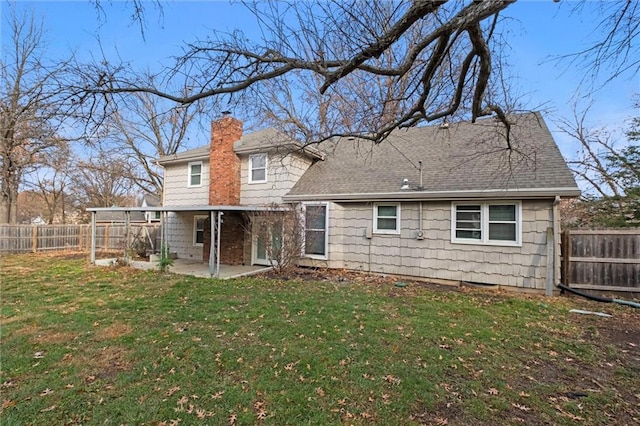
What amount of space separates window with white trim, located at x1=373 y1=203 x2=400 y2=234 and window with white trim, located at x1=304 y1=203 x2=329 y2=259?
170 centimetres

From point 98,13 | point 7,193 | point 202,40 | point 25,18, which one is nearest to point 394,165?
point 202,40

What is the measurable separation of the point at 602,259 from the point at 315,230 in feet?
25.0

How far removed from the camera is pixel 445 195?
8609 millimetres

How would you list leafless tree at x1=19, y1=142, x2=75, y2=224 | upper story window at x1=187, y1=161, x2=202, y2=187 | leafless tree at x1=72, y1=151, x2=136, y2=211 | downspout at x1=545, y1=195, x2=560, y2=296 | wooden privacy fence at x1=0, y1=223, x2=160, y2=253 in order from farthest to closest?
1. leafless tree at x1=72, y1=151, x2=136, y2=211
2. leafless tree at x1=19, y1=142, x2=75, y2=224
3. wooden privacy fence at x1=0, y1=223, x2=160, y2=253
4. upper story window at x1=187, y1=161, x2=202, y2=187
5. downspout at x1=545, y1=195, x2=560, y2=296

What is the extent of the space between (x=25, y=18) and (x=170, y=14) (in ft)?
41.4

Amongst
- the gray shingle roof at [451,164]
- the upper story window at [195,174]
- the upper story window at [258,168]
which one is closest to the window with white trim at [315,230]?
the gray shingle roof at [451,164]

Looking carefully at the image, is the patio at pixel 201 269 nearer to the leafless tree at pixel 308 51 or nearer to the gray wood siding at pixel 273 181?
the gray wood siding at pixel 273 181

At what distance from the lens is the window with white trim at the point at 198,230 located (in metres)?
13.3

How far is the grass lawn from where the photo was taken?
114 inches

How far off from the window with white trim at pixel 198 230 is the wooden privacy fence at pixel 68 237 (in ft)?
5.74

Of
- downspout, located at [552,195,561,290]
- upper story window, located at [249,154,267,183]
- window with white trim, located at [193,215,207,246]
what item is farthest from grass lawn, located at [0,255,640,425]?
window with white trim, located at [193,215,207,246]

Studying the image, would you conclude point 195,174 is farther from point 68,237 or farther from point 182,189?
point 68,237

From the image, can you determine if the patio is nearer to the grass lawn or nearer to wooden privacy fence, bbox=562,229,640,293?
the grass lawn

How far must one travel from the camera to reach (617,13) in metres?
3.45
